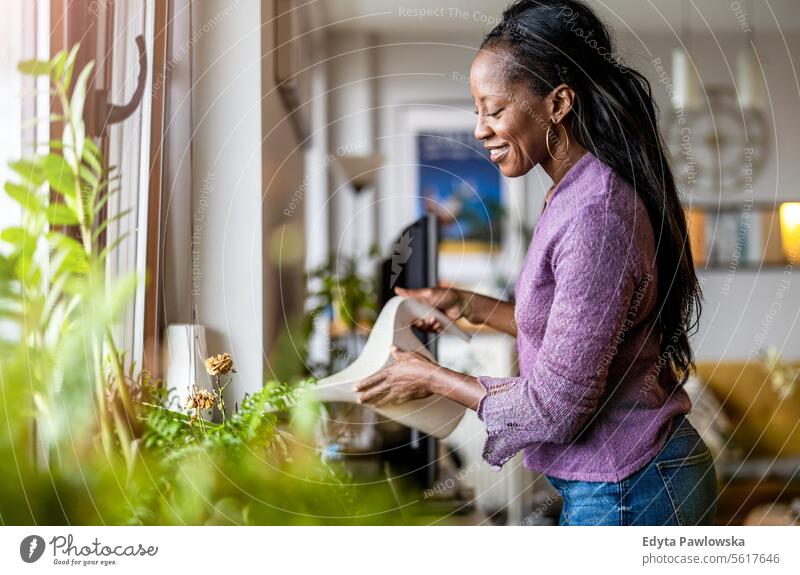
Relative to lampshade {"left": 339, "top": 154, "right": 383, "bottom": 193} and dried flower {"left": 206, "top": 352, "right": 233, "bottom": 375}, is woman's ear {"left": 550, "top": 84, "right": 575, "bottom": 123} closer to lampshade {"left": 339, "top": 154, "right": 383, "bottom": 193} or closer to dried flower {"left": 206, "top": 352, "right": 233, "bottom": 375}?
dried flower {"left": 206, "top": 352, "right": 233, "bottom": 375}

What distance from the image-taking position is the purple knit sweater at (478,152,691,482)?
601 millimetres

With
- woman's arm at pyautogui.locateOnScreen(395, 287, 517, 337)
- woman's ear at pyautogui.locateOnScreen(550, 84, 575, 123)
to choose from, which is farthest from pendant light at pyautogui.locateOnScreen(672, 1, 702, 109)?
woman's ear at pyautogui.locateOnScreen(550, 84, 575, 123)

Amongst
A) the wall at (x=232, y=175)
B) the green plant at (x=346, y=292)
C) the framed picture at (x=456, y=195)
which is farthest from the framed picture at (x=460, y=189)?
the wall at (x=232, y=175)

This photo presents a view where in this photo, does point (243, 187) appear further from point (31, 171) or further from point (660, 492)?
point (660, 492)

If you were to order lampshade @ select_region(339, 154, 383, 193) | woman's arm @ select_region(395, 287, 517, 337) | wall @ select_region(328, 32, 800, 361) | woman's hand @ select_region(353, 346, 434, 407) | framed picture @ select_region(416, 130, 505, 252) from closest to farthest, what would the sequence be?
1. woman's hand @ select_region(353, 346, 434, 407)
2. woman's arm @ select_region(395, 287, 517, 337)
3. lampshade @ select_region(339, 154, 383, 193)
4. wall @ select_region(328, 32, 800, 361)
5. framed picture @ select_region(416, 130, 505, 252)

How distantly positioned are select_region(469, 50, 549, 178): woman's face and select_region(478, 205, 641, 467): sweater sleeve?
88 mm

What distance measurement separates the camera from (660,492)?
2.19 ft

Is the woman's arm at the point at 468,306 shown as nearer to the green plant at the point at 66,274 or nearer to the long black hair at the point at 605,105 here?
the long black hair at the point at 605,105

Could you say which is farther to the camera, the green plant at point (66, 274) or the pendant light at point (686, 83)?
the pendant light at point (686, 83)

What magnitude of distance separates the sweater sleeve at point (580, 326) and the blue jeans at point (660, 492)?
77 millimetres

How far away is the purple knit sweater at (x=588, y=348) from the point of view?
1.97 ft

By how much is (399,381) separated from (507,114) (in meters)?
0.25
